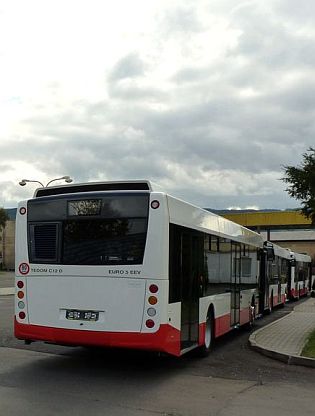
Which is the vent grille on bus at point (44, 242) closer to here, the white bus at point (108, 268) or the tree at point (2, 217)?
the white bus at point (108, 268)

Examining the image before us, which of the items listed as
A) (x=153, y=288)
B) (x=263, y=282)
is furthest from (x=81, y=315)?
(x=263, y=282)

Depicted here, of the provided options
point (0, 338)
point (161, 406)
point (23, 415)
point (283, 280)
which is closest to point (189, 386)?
point (161, 406)

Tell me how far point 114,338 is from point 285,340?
5991mm

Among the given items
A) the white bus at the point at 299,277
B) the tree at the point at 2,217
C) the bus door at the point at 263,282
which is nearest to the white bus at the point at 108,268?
the bus door at the point at 263,282

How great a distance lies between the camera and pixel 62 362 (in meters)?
10.1

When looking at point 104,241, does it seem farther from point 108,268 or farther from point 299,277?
point 299,277

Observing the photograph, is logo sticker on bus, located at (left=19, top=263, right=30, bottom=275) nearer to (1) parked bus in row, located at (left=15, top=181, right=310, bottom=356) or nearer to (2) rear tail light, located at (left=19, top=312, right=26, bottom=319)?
(1) parked bus in row, located at (left=15, top=181, right=310, bottom=356)

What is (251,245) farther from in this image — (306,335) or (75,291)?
(75,291)

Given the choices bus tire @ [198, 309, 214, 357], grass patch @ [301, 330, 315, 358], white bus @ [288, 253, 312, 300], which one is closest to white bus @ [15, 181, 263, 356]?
bus tire @ [198, 309, 214, 357]

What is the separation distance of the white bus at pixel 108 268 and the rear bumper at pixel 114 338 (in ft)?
0.05

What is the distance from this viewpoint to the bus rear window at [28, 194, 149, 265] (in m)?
9.04

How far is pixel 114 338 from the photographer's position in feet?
28.6

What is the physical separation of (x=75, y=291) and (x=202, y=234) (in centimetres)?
301

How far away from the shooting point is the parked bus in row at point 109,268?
8.77 meters
